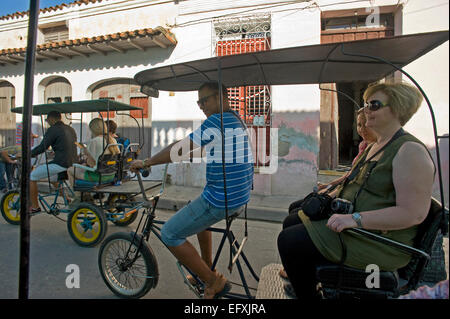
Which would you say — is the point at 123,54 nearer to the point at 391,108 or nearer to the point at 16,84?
the point at 16,84

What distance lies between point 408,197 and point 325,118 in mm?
5235

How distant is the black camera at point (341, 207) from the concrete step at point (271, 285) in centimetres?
72

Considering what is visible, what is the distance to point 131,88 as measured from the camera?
8.16 metres

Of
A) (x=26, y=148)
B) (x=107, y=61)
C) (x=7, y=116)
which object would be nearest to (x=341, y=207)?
(x=26, y=148)

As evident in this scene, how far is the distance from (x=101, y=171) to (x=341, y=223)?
3.45 meters

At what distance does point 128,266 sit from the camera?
2.46 meters

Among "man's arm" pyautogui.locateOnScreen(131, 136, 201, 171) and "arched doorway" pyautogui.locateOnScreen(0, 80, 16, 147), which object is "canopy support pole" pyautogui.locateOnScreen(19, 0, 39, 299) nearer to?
"man's arm" pyautogui.locateOnScreen(131, 136, 201, 171)

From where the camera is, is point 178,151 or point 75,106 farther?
point 75,106

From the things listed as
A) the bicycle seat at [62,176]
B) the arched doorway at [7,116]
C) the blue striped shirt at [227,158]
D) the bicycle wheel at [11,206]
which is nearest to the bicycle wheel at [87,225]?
the bicycle seat at [62,176]

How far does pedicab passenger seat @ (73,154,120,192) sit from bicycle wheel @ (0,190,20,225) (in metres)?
1.31

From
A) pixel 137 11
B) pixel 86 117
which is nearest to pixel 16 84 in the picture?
pixel 86 117

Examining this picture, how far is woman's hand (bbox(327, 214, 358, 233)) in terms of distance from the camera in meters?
1.55

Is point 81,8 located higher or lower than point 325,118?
higher

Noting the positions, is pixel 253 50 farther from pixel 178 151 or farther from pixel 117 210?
pixel 178 151
